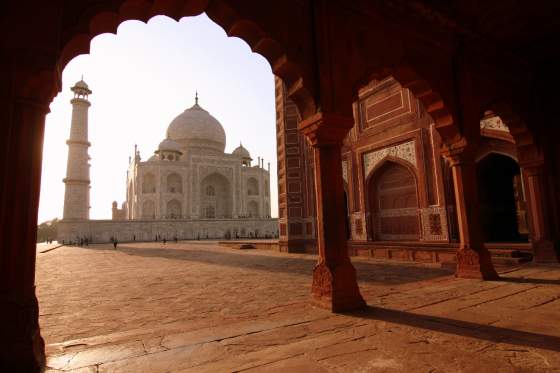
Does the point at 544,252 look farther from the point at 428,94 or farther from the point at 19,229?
the point at 19,229

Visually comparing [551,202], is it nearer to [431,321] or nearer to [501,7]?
[501,7]

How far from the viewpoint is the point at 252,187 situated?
45062 mm

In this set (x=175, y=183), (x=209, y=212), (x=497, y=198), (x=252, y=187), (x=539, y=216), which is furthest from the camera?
(x=252, y=187)

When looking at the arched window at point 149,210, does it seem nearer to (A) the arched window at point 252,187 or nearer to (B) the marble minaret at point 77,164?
(B) the marble minaret at point 77,164

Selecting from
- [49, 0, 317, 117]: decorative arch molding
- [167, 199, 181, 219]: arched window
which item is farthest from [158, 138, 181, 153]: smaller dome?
[49, 0, 317, 117]: decorative arch molding

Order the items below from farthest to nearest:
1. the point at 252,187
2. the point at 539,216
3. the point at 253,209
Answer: the point at 252,187
the point at 253,209
the point at 539,216

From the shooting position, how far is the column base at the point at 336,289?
371 centimetres

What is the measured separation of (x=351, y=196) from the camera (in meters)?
13.0

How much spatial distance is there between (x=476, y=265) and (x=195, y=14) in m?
5.62

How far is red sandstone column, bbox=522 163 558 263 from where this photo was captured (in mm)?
7276

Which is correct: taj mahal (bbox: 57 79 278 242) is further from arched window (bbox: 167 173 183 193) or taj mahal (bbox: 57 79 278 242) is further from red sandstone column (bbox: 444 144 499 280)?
red sandstone column (bbox: 444 144 499 280)

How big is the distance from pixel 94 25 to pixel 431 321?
167 inches

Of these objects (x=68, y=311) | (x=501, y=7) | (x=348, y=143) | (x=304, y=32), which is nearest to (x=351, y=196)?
(x=348, y=143)

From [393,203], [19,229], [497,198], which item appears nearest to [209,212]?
[393,203]
